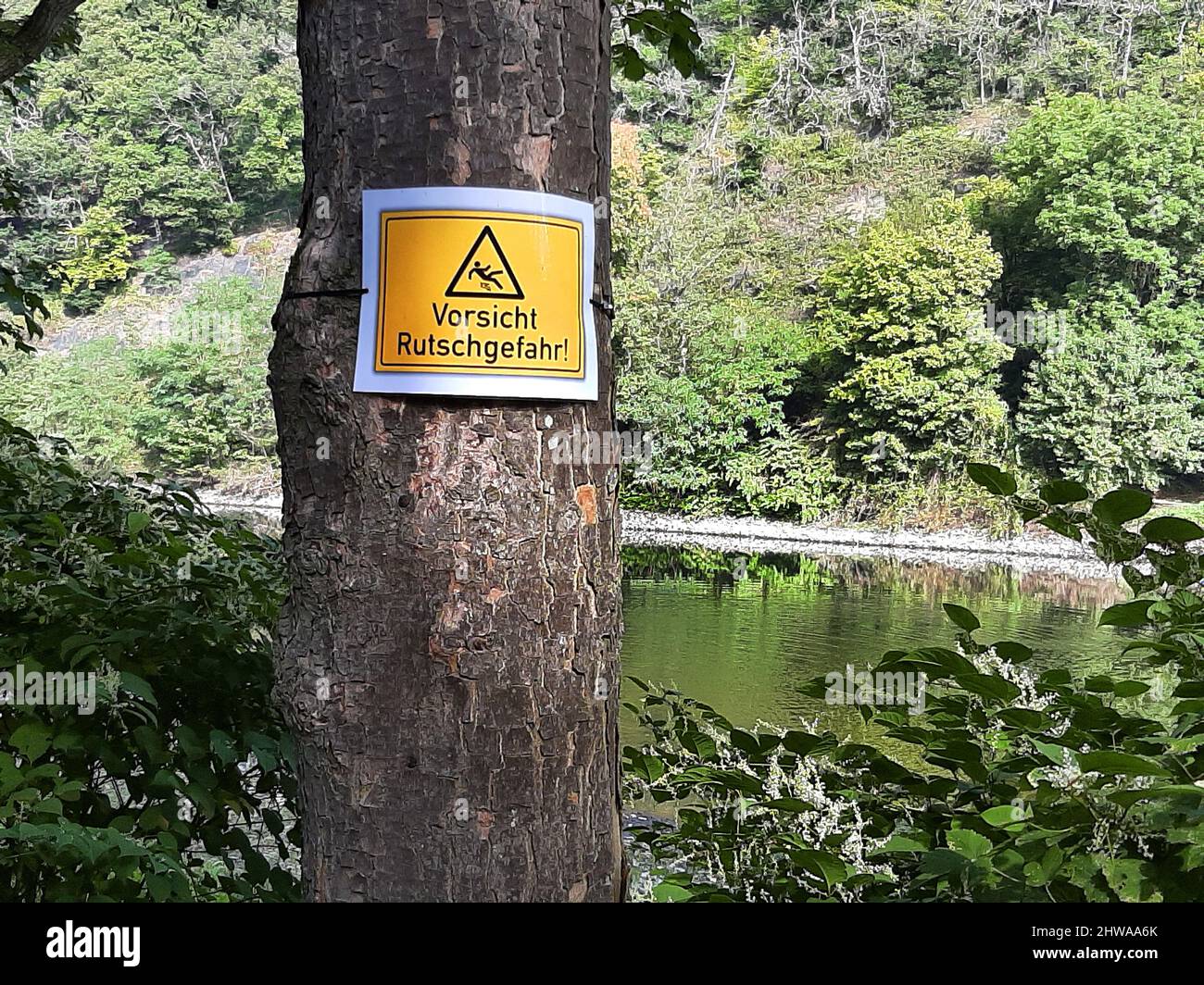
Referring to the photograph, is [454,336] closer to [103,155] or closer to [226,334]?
[226,334]

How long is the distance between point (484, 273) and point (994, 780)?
A: 639 millimetres

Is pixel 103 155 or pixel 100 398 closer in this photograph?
pixel 100 398

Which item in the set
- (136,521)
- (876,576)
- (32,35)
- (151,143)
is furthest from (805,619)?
(151,143)

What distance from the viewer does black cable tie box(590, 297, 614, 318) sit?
846 millimetres

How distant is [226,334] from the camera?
83.0ft

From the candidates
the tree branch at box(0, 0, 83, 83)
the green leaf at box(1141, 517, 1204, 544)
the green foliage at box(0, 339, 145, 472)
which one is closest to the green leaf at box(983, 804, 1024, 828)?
the green leaf at box(1141, 517, 1204, 544)

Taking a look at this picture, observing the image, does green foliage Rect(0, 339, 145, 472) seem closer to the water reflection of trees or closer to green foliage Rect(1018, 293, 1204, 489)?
the water reflection of trees

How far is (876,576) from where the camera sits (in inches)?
591

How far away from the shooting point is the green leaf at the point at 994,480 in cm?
97

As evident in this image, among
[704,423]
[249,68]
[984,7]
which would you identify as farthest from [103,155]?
[984,7]

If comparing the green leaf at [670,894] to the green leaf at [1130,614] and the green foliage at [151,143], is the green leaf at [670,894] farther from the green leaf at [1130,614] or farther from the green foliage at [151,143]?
the green foliage at [151,143]

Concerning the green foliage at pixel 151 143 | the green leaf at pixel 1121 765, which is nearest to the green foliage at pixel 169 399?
the green foliage at pixel 151 143

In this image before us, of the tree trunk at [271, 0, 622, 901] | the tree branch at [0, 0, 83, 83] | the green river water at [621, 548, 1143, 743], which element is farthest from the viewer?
the green river water at [621, 548, 1143, 743]

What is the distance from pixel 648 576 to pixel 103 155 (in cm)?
→ 2494
